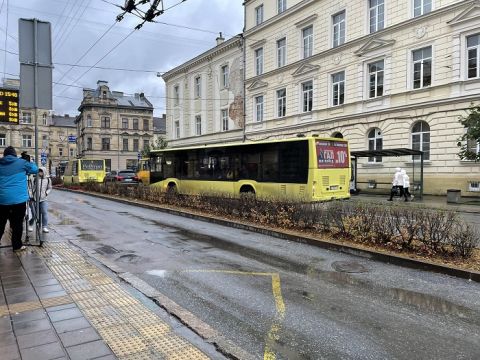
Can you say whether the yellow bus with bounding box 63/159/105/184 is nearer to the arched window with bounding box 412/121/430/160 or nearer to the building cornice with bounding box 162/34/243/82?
the building cornice with bounding box 162/34/243/82

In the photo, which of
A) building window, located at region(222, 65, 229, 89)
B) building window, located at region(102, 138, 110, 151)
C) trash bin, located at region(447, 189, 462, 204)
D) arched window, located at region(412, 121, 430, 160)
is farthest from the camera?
building window, located at region(102, 138, 110, 151)

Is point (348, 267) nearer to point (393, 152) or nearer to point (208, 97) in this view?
point (393, 152)

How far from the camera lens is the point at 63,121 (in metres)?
111

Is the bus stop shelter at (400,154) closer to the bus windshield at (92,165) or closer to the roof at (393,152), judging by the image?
the roof at (393,152)

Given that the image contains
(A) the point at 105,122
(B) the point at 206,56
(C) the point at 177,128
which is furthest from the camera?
(A) the point at 105,122

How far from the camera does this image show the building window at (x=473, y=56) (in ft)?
74.0

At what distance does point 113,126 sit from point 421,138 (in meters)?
69.9

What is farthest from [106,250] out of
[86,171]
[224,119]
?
[224,119]

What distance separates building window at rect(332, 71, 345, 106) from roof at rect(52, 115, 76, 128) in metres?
93.1

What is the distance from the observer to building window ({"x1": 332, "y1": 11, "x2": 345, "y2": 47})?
100 feet

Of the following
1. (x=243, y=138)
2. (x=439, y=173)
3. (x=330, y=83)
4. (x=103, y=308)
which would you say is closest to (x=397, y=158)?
(x=439, y=173)

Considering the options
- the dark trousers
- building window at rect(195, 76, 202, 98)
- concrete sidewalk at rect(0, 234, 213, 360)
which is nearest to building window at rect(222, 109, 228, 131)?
building window at rect(195, 76, 202, 98)

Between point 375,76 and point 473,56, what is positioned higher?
point 375,76

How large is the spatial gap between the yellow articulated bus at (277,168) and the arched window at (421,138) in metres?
10.3
